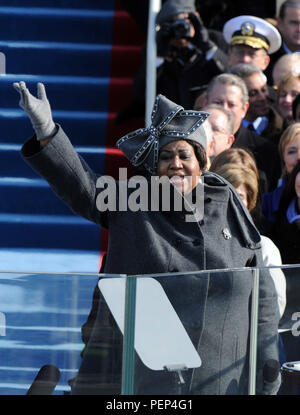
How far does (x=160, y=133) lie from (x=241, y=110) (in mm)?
2456

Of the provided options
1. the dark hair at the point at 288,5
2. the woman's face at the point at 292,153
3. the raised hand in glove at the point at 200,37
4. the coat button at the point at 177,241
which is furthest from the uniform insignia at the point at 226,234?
the dark hair at the point at 288,5

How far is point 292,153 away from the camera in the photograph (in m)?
5.38

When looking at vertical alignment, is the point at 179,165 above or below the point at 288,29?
below

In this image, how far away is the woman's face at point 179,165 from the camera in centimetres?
343

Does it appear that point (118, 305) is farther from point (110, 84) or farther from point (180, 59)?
point (110, 84)

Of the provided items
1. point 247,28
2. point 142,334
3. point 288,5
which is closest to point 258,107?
point 247,28

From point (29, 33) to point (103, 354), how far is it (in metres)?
5.52

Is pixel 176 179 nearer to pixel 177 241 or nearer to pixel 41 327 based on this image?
pixel 177 241

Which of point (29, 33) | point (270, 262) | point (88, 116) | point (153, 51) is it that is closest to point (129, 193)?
point (270, 262)

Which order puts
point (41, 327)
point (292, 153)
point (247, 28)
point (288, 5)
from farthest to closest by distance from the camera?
point (288, 5) → point (247, 28) → point (292, 153) → point (41, 327)

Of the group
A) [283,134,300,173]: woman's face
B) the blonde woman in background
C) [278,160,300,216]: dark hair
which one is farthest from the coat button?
[283,134,300,173]: woman's face

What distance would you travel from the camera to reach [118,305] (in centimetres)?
272

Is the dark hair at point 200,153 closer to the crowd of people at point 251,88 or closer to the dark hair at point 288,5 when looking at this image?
the crowd of people at point 251,88
